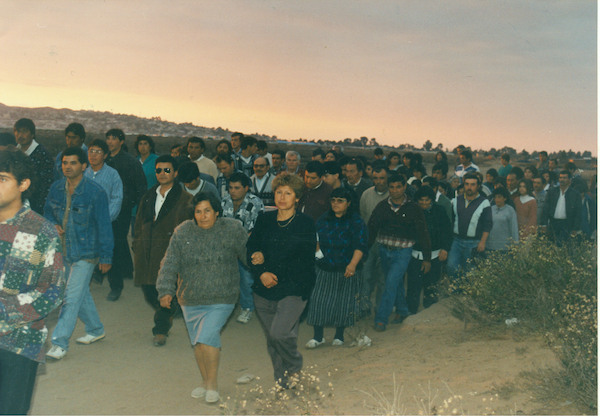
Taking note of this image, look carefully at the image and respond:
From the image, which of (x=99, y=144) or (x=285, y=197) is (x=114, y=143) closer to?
(x=99, y=144)

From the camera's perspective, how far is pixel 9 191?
3.72 m

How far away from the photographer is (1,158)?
150 inches

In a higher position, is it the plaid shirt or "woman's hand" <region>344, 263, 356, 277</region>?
the plaid shirt

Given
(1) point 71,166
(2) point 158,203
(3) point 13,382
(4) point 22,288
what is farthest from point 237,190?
(3) point 13,382

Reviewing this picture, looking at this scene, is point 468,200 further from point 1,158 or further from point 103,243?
point 1,158

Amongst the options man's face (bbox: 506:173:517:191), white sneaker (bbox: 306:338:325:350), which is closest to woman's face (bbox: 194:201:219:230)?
white sneaker (bbox: 306:338:325:350)

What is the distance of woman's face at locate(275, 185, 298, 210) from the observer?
232 inches

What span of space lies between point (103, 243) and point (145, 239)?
1.93ft

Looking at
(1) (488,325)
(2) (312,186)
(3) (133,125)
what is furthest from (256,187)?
(3) (133,125)

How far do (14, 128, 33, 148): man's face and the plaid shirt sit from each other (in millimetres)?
2664

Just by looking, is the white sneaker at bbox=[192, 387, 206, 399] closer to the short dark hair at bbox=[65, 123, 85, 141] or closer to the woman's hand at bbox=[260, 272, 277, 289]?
the woman's hand at bbox=[260, 272, 277, 289]

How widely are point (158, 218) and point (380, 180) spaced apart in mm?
3181

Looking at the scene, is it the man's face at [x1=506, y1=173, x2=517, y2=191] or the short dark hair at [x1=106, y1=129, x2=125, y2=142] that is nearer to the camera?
the short dark hair at [x1=106, y1=129, x2=125, y2=142]

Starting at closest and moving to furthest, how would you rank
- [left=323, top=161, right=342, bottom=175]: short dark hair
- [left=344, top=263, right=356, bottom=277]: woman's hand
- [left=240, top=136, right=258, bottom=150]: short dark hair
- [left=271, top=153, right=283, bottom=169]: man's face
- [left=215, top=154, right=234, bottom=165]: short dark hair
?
1. [left=344, top=263, right=356, bottom=277]: woman's hand
2. [left=323, top=161, right=342, bottom=175]: short dark hair
3. [left=215, top=154, right=234, bottom=165]: short dark hair
4. [left=240, top=136, right=258, bottom=150]: short dark hair
5. [left=271, top=153, right=283, bottom=169]: man's face
